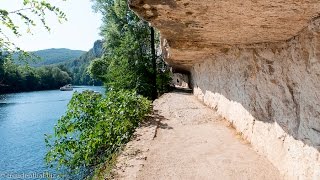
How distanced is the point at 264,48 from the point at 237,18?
1555 mm

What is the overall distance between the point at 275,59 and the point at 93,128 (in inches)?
171

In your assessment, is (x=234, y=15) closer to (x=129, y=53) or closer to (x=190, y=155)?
(x=190, y=155)

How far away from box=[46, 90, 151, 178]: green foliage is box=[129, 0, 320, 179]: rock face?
2833 mm

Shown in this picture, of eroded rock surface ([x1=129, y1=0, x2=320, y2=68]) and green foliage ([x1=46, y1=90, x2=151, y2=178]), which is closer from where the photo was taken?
eroded rock surface ([x1=129, y1=0, x2=320, y2=68])

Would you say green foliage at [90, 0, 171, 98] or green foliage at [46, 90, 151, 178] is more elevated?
green foliage at [90, 0, 171, 98]

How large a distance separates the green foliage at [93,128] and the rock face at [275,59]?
9.30 feet

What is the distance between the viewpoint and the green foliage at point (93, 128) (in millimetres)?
6141

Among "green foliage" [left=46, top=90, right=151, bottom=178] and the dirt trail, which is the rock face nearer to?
the dirt trail

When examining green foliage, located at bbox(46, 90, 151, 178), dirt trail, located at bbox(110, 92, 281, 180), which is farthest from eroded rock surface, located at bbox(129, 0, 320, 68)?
green foliage, located at bbox(46, 90, 151, 178)

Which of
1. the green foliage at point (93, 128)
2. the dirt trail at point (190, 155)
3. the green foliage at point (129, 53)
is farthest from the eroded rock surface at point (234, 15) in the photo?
the green foliage at point (129, 53)

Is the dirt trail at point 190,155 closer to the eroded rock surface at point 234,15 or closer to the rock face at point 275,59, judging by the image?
the rock face at point 275,59

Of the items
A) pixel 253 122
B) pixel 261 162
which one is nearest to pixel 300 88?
pixel 261 162

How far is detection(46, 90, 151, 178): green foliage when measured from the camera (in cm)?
614

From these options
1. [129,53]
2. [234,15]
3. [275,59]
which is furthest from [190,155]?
[129,53]
